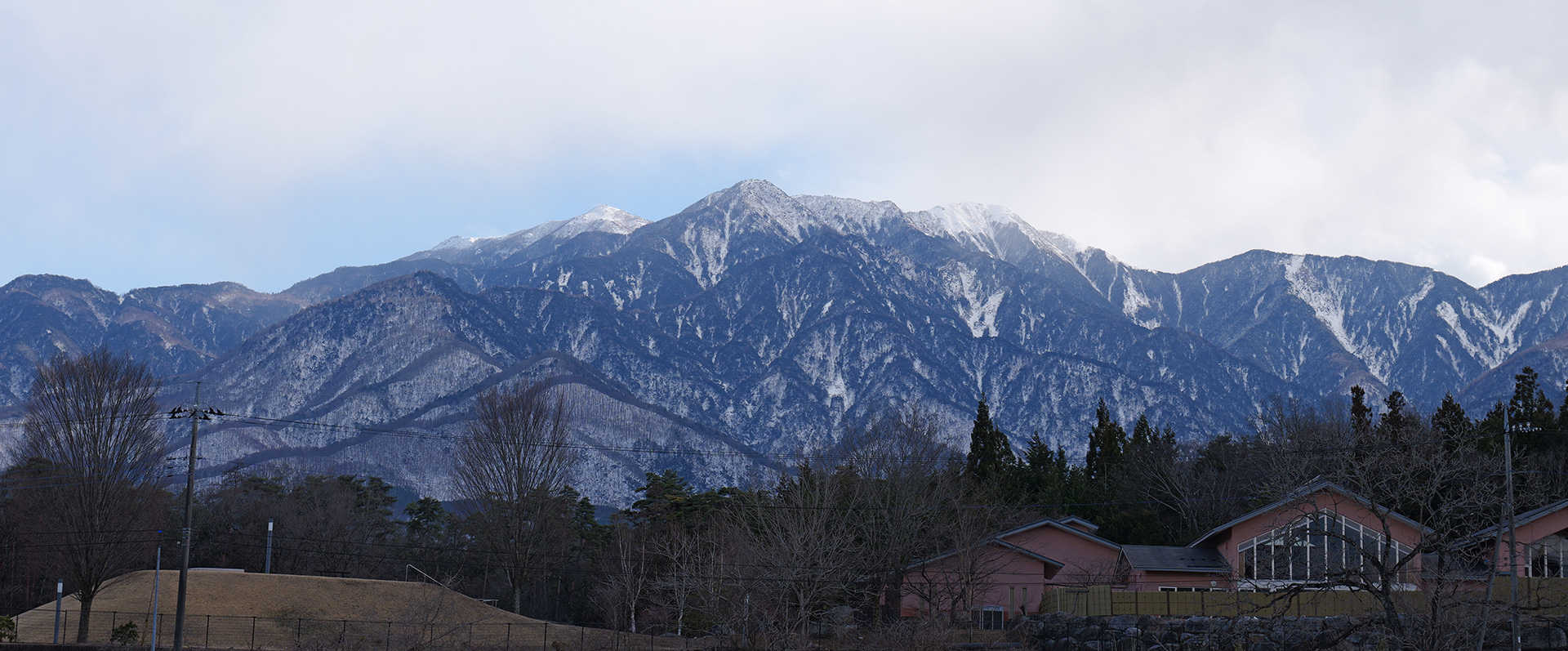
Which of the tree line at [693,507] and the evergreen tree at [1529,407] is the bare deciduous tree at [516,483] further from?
the evergreen tree at [1529,407]

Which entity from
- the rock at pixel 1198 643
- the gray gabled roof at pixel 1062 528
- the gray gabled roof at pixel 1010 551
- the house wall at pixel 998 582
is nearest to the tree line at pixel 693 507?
the gray gabled roof at pixel 1010 551

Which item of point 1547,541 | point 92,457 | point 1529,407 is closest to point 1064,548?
point 1547,541

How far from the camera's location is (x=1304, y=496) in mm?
32438

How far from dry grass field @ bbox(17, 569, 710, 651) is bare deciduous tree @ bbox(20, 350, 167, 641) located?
6.44 feet

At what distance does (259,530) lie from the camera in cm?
8862

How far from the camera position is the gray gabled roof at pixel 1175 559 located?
6025 centimetres

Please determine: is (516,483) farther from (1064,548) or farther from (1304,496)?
(1304,496)

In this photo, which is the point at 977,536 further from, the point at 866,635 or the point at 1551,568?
the point at 1551,568

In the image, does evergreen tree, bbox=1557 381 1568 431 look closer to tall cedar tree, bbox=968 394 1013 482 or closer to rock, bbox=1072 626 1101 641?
tall cedar tree, bbox=968 394 1013 482

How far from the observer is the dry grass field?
51594mm

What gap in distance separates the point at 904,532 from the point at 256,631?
3173 centimetres

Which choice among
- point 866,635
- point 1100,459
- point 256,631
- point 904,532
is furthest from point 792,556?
point 1100,459

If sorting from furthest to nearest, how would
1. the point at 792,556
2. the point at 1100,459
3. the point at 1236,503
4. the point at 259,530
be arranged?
the point at 1100,459
the point at 259,530
the point at 1236,503
the point at 792,556

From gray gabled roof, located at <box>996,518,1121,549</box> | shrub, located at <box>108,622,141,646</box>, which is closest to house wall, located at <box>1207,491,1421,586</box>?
gray gabled roof, located at <box>996,518,1121,549</box>
